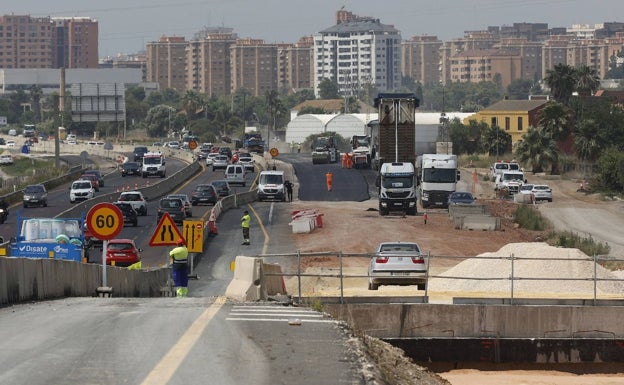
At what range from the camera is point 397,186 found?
6612 cm

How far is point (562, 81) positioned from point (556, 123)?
24.5 metres

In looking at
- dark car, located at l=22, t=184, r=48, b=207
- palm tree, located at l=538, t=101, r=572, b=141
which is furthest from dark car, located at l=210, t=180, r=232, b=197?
palm tree, located at l=538, t=101, r=572, b=141

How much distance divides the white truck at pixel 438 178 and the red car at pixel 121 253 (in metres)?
32.8

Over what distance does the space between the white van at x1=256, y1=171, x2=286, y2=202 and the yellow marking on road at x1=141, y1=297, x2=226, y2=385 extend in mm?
56777

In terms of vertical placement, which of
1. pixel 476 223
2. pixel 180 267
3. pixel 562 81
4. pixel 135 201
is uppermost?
pixel 562 81

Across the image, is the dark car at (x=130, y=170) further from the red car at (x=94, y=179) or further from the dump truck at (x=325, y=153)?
the dump truck at (x=325, y=153)

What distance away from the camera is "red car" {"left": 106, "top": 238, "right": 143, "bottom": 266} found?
39.9 meters

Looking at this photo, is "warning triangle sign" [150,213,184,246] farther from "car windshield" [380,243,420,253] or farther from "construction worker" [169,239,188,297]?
"car windshield" [380,243,420,253]

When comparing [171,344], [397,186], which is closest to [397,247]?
[171,344]

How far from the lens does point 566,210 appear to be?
78000mm

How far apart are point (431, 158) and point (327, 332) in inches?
2110

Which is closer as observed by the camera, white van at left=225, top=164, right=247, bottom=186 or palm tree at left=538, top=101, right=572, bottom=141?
white van at left=225, top=164, right=247, bottom=186

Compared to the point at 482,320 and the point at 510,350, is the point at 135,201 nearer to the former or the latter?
the point at 482,320

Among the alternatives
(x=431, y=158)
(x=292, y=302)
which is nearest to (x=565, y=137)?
(x=431, y=158)
